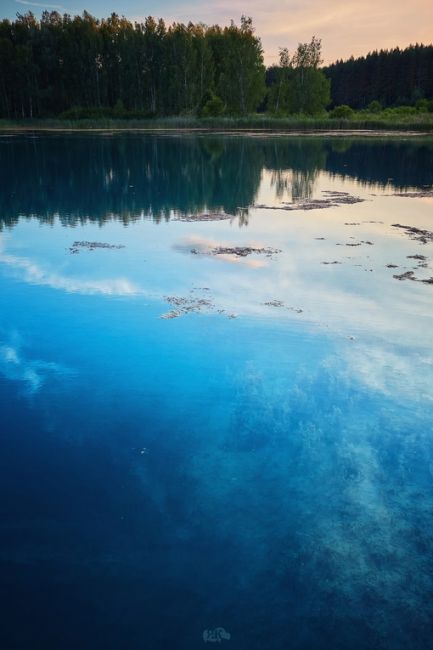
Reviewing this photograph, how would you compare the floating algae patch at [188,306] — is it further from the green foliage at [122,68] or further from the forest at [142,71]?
the green foliage at [122,68]

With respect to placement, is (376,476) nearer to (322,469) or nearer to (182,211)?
(322,469)

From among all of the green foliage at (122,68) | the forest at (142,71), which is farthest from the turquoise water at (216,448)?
the green foliage at (122,68)

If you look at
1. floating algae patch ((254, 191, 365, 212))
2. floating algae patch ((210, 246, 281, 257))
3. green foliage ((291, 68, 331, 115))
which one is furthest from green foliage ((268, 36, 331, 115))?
floating algae patch ((210, 246, 281, 257))

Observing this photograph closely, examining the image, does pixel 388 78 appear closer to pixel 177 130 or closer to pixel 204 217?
pixel 177 130

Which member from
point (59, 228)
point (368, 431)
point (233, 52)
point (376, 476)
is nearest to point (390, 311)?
point (368, 431)

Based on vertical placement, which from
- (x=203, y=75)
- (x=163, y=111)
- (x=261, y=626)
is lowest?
(x=261, y=626)

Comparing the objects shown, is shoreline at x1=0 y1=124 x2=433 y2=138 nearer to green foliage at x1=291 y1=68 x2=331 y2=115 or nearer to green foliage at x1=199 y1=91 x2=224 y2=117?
green foliage at x1=199 y1=91 x2=224 y2=117

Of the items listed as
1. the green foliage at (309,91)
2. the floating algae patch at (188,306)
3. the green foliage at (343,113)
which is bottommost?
the floating algae patch at (188,306)
